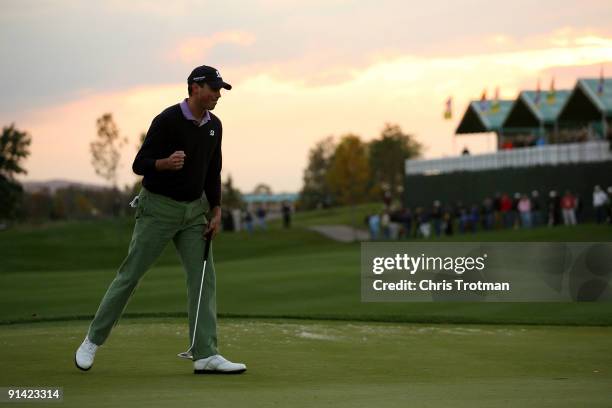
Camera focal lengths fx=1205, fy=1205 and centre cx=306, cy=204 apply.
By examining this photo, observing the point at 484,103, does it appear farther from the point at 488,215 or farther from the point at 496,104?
the point at 488,215

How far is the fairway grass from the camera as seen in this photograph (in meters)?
7.67

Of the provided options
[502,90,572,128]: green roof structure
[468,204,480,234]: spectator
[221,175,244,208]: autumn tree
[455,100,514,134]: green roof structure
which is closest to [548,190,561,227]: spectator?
[468,204,480,234]: spectator

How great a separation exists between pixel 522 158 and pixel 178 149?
181ft

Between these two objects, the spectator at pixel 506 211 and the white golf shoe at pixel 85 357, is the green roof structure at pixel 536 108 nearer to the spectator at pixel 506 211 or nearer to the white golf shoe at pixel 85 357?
the spectator at pixel 506 211

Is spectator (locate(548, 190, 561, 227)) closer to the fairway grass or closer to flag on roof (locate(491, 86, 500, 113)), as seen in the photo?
flag on roof (locate(491, 86, 500, 113))

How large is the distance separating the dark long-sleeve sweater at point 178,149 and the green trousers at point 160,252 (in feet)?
0.37

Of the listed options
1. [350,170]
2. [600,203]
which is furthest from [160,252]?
[350,170]

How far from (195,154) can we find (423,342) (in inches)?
154

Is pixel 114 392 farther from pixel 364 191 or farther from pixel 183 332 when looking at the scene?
pixel 364 191

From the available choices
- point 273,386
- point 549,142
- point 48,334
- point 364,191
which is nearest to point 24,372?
point 273,386

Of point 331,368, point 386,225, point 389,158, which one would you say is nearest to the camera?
point 331,368

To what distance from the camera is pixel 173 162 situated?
9359 mm

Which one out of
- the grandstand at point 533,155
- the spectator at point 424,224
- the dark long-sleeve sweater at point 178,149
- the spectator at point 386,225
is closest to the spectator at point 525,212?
the grandstand at point 533,155

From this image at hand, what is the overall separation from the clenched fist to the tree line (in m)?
97.2
